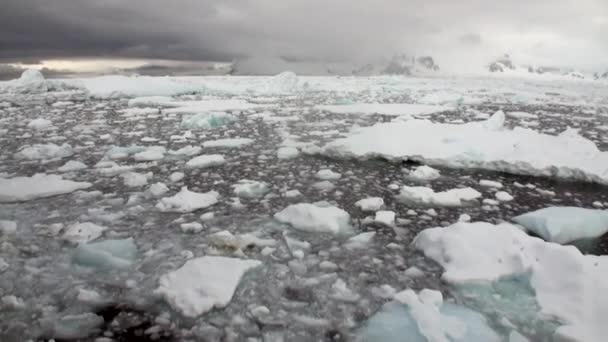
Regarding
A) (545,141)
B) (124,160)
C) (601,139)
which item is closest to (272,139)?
(124,160)

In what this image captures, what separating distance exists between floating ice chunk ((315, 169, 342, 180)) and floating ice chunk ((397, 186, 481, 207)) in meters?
0.80

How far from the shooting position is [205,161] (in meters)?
5.08

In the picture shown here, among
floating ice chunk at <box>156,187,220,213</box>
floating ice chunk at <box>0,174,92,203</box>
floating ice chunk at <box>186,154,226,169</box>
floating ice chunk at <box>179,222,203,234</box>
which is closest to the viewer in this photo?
floating ice chunk at <box>179,222,203,234</box>

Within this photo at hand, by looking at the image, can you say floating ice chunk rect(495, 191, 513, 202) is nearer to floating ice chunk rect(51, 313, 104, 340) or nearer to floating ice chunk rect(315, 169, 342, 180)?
floating ice chunk rect(315, 169, 342, 180)

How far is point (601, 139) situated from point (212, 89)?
53.4 feet

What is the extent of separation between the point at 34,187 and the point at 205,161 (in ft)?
5.90

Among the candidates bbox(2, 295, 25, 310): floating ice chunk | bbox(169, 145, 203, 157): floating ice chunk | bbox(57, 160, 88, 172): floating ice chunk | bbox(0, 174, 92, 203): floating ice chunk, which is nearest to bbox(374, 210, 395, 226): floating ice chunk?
bbox(2, 295, 25, 310): floating ice chunk

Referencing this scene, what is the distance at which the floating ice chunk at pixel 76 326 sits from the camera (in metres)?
1.90

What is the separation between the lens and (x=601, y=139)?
727cm

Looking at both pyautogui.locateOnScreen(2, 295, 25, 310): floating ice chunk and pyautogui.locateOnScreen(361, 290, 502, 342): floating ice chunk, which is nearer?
pyautogui.locateOnScreen(361, 290, 502, 342): floating ice chunk

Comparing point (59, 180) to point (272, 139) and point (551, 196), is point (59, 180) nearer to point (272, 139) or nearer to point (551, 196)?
point (272, 139)

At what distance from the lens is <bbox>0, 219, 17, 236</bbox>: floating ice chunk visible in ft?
9.67

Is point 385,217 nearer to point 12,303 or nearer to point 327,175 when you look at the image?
point 327,175

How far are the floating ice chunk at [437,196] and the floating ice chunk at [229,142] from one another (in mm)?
2984
